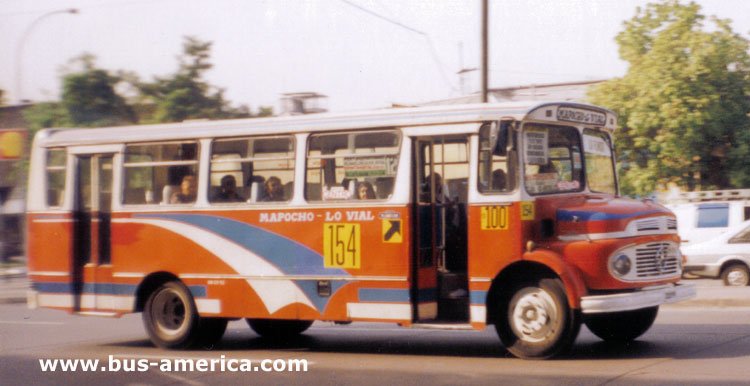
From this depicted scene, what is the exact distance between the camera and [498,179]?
35.6 feet

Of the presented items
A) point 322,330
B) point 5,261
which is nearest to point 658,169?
point 322,330

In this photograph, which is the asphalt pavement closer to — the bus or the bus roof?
the bus

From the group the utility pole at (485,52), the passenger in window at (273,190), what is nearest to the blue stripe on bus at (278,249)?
the passenger in window at (273,190)

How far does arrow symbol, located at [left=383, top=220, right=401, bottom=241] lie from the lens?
37.3 feet

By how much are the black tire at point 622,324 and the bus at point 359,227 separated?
2cm

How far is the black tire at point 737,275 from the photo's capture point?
21906 mm

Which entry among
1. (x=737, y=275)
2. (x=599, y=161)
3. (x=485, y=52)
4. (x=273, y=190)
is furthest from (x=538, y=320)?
(x=737, y=275)

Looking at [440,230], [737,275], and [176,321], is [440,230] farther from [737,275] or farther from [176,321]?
[737,275]

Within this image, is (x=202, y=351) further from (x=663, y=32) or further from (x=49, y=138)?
(x=663, y=32)

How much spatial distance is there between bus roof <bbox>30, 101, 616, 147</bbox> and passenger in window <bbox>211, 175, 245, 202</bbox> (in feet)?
1.91

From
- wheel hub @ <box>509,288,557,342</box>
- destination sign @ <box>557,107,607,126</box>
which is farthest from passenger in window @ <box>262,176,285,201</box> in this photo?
destination sign @ <box>557,107,607,126</box>

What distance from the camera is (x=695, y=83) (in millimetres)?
30281

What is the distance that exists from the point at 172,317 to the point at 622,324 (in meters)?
5.81

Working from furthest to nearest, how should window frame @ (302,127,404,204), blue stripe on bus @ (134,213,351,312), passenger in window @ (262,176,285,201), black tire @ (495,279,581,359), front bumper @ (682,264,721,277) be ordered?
front bumper @ (682,264,721,277)
passenger in window @ (262,176,285,201)
blue stripe on bus @ (134,213,351,312)
window frame @ (302,127,404,204)
black tire @ (495,279,581,359)
